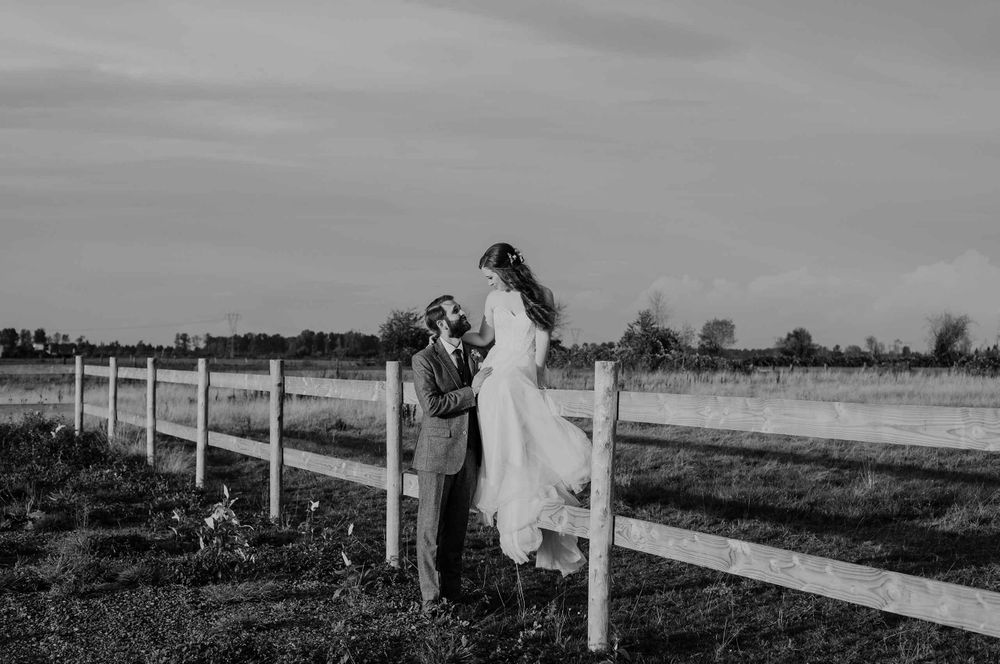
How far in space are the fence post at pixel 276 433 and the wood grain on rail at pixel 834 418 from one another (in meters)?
5.03

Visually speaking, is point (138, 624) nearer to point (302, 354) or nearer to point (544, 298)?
point (544, 298)

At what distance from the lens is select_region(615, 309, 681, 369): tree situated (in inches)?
1316

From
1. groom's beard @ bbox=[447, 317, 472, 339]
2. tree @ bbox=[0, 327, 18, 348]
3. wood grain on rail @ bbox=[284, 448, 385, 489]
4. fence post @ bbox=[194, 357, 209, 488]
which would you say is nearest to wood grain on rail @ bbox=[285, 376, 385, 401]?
wood grain on rail @ bbox=[284, 448, 385, 489]

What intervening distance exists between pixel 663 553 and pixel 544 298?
1.75 m

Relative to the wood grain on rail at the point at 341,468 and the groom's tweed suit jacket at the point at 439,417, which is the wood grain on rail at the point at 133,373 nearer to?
the wood grain on rail at the point at 341,468

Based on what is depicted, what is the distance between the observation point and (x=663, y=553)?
5273mm

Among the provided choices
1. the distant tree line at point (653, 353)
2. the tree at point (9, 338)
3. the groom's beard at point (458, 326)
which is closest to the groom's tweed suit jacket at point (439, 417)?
the groom's beard at point (458, 326)

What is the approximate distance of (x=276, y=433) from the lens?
9.61 metres

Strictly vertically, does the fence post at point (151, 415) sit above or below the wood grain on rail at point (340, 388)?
below

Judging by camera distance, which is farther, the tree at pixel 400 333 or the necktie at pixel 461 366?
the tree at pixel 400 333

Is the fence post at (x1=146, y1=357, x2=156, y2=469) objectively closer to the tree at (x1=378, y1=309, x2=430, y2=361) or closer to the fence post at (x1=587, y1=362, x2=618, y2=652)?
the fence post at (x1=587, y1=362, x2=618, y2=652)

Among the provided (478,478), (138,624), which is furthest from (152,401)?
(478,478)

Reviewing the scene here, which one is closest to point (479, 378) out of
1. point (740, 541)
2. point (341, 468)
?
point (740, 541)

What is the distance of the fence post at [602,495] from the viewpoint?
18.1 ft
